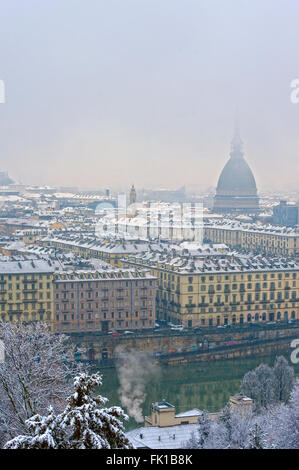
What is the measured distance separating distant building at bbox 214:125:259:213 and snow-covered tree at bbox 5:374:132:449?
39.6 metres

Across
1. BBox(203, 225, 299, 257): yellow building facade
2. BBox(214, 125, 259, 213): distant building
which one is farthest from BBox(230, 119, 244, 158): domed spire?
BBox(203, 225, 299, 257): yellow building facade

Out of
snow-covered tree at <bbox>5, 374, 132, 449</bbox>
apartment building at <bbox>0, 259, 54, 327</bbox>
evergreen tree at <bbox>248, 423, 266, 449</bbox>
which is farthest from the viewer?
apartment building at <bbox>0, 259, 54, 327</bbox>

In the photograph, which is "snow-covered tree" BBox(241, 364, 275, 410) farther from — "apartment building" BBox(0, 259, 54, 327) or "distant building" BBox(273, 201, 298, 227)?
"distant building" BBox(273, 201, 298, 227)

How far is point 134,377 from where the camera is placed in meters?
11.1

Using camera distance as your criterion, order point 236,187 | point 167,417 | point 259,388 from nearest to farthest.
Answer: point 167,417 → point 259,388 → point 236,187

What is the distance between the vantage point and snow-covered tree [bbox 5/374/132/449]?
105 inches

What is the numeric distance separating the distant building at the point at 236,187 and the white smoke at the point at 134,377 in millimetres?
30518

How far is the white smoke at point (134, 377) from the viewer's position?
9383 millimetres

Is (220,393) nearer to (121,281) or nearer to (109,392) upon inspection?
(109,392)

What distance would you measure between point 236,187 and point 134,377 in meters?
36.0

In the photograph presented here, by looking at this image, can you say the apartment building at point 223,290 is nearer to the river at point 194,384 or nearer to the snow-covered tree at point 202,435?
the river at point 194,384

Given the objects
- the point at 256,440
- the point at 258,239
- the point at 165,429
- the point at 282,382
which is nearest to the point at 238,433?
the point at 165,429

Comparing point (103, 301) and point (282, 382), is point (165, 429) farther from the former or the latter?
point (103, 301)

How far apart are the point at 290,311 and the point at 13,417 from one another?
11234 mm
